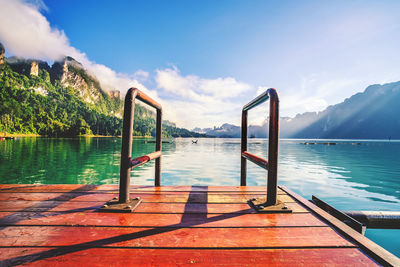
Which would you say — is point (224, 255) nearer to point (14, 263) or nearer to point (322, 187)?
point (14, 263)

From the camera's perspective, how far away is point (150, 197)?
2.67 m

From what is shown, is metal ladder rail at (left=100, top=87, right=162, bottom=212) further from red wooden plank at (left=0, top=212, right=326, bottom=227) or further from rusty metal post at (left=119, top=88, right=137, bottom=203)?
red wooden plank at (left=0, top=212, right=326, bottom=227)

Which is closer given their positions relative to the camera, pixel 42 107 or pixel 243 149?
pixel 243 149

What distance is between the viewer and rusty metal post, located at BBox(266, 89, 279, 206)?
2.29m

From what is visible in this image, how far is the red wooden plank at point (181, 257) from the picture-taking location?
1274mm

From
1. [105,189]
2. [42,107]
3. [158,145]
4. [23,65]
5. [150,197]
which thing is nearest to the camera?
[150,197]

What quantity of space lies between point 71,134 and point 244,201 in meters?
115

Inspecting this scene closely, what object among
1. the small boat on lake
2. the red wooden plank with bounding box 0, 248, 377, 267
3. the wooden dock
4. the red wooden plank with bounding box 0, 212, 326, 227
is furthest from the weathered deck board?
the red wooden plank with bounding box 0, 248, 377, 267

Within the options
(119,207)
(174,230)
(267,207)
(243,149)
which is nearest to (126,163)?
(119,207)

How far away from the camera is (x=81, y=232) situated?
1.66m

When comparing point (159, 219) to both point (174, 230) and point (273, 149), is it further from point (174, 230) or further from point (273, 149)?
point (273, 149)

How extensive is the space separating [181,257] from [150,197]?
1457mm

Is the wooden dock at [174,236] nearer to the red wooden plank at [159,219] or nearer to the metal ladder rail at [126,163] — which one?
the red wooden plank at [159,219]

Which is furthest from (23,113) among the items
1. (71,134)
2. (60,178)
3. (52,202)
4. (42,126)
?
(52,202)
